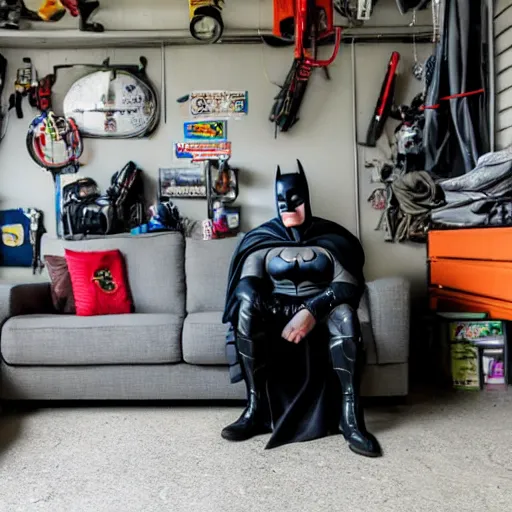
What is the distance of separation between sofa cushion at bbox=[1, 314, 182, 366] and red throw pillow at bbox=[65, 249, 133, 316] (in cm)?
33

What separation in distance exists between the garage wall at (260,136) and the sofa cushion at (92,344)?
123 centimetres

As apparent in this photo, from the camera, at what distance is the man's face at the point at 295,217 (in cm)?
224

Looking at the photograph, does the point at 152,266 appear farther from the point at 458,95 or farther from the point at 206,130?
the point at 458,95

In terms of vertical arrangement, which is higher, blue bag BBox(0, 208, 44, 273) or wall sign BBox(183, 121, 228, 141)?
wall sign BBox(183, 121, 228, 141)

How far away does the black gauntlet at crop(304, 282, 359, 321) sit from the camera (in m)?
2.09

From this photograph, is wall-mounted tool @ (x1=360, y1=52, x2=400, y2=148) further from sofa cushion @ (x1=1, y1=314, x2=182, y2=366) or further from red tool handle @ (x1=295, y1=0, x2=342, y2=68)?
sofa cushion @ (x1=1, y1=314, x2=182, y2=366)

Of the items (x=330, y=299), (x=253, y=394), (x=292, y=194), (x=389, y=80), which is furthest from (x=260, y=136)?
(x=253, y=394)

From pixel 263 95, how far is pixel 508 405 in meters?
2.34

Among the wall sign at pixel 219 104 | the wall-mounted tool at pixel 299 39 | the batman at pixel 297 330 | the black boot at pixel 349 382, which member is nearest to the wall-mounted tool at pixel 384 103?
the wall-mounted tool at pixel 299 39

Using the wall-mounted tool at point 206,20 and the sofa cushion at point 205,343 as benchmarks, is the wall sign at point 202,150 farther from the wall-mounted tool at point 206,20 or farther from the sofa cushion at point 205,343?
the sofa cushion at point 205,343

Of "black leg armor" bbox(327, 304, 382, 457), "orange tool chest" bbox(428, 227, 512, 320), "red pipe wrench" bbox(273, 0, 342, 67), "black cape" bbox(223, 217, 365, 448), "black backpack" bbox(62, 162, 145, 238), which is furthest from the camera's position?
"black backpack" bbox(62, 162, 145, 238)

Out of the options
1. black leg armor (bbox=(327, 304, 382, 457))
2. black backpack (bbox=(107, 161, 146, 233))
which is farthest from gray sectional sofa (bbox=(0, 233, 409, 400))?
black backpack (bbox=(107, 161, 146, 233))

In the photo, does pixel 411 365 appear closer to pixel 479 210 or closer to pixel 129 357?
pixel 479 210

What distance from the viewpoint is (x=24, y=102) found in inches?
136
